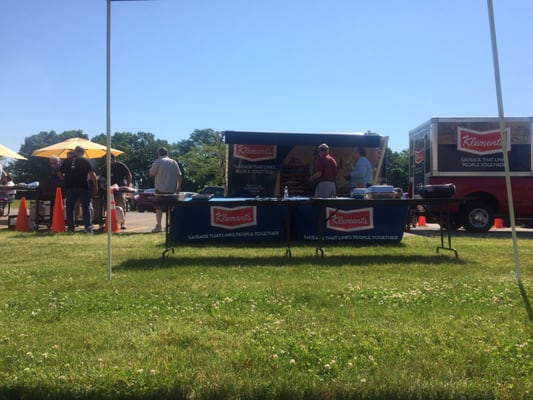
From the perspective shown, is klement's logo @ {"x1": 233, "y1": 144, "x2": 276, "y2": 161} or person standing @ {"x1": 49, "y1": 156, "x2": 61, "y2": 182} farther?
person standing @ {"x1": 49, "y1": 156, "x2": 61, "y2": 182}

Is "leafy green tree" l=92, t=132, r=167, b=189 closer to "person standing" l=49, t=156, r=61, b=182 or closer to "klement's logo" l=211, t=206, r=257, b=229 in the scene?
"person standing" l=49, t=156, r=61, b=182

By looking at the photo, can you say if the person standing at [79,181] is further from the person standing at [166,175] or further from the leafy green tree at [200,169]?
the leafy green tree at [200,169]

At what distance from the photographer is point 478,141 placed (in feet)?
42.3

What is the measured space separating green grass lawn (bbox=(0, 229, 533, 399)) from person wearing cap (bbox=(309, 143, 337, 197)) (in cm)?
273

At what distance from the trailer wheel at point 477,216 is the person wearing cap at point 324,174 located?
5.81 m

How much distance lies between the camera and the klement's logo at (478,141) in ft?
42.1

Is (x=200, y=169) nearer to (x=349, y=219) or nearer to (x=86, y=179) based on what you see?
(x=86, y=179)

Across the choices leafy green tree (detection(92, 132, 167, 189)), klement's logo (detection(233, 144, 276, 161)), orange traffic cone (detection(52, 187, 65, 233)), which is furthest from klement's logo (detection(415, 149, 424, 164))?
leafy green tree (detection(92, 132, 167, 189))

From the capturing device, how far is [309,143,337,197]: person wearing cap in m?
8.92

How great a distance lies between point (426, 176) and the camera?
13297 mm

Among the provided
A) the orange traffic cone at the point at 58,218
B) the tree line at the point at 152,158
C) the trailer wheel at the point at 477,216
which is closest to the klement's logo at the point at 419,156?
the trailer wheel at the point at 477,216

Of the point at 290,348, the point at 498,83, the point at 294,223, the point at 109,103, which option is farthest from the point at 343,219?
the point at 290,348

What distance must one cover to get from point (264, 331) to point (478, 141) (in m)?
11.4

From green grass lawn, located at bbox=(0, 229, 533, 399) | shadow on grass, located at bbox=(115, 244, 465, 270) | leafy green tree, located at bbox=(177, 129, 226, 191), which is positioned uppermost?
leafy green tree, located at bbox=(177, 129, 226, 191)
